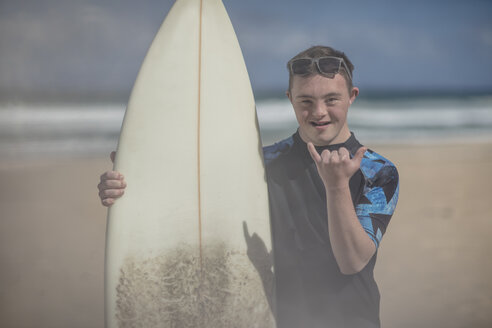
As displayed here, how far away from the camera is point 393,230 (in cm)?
297

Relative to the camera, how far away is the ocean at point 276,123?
1.89 meters

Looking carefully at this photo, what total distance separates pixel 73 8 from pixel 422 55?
1.74 metres

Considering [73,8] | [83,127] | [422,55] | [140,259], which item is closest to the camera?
[140,259]

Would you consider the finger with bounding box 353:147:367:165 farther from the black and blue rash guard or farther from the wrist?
the black and blue rash guard

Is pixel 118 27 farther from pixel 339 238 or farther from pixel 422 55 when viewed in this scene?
pixel 422 55

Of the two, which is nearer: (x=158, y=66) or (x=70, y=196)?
(x=158, y=66)

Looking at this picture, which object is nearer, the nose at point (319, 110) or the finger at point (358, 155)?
the finger at point (358, 155)

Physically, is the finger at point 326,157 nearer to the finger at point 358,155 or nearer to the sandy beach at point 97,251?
the finger at point 358,155

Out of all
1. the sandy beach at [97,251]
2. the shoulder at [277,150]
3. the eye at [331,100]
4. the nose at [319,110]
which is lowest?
the sandy beach at [97,251]

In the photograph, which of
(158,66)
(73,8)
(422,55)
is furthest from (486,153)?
(73,8)

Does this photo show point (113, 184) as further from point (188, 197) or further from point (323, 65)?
point (323, 65)

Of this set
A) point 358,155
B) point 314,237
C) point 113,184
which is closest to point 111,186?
point 113,184

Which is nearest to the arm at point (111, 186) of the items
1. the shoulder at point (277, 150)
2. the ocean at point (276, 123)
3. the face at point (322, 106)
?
the shoulder at point (277, 150)

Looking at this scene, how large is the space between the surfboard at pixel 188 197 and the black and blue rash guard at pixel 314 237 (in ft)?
0.21
